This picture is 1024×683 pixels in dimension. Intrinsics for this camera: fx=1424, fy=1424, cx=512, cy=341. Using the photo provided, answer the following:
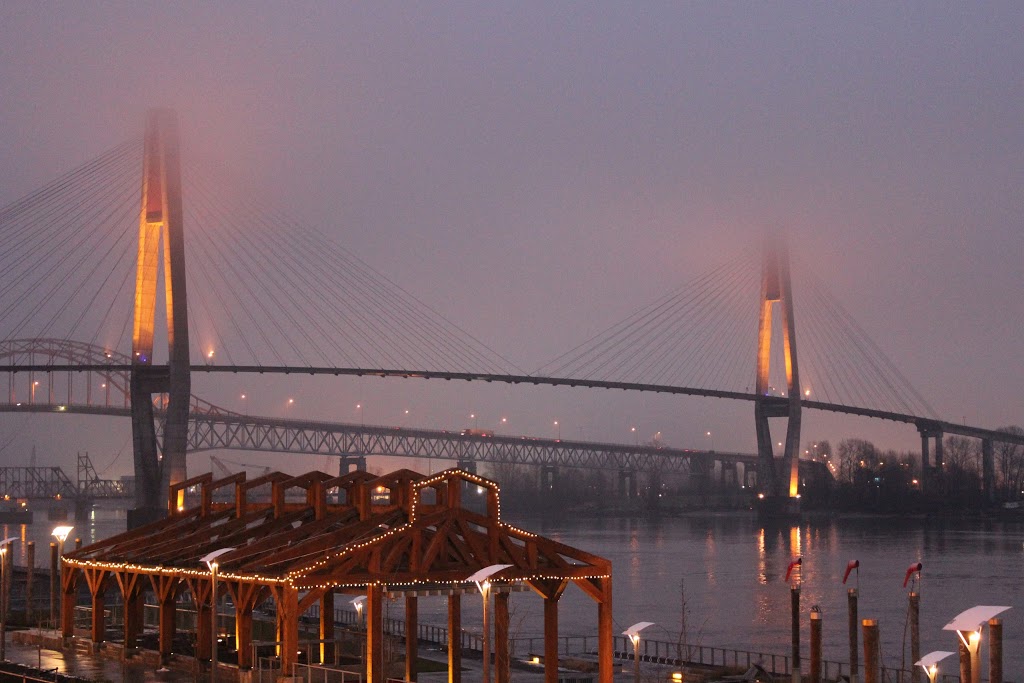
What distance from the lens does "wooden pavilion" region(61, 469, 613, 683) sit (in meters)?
19.3

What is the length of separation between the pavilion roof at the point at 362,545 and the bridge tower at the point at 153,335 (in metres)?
27.7

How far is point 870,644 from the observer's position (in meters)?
22.5

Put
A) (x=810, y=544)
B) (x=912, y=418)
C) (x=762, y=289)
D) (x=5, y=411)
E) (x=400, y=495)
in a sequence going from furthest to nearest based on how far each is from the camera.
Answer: (x=5, y=411) → (x=912, y=418) → (x=762, y=289) → (x=810, y=544) → (x=400, y=495)

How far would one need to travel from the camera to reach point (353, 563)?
19.4 m

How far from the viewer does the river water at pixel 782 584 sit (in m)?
40.2

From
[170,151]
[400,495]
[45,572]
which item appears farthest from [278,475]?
[170,151]

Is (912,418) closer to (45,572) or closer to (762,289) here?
(762,289)

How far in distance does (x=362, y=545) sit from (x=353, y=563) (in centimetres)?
27

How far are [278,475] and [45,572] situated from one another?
1087 inches

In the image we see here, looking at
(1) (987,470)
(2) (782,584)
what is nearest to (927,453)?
(1) (987,470)

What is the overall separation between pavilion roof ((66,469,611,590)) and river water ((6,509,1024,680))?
11.0m

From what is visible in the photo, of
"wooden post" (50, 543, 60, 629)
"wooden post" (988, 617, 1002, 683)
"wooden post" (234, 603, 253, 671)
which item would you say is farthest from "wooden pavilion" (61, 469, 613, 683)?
"wooden post" (50, 543, 60, 629)

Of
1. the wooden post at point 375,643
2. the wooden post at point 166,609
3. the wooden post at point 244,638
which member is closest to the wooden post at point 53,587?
the wooden post at point 166,609

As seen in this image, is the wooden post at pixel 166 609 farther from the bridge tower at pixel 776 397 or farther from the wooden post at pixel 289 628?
the bridge tower at pixel 776 397
